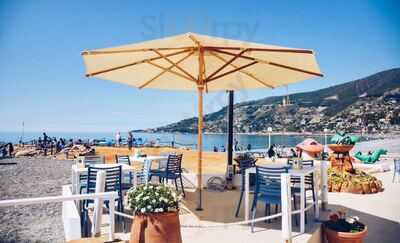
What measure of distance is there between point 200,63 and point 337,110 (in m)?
75.1

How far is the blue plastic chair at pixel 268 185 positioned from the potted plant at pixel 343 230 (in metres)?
0.73

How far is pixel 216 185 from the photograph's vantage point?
7.00 meters

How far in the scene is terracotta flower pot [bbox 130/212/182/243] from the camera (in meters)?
2.64

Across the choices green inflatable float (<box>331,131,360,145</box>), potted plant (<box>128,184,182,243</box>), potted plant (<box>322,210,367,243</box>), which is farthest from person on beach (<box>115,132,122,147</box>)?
potted plant (<box>128,184,182,243</box>)

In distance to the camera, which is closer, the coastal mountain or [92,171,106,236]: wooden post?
[92,171,106,236]: wooden post

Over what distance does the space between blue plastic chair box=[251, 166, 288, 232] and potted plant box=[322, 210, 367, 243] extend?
→ 2.39 ft

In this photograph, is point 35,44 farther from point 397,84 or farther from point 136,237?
point 397,84

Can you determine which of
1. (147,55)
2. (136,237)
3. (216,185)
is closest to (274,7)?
(216,185)

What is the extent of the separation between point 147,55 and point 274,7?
7.71 meters

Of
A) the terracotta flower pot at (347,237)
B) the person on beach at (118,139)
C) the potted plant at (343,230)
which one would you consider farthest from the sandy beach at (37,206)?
the person on beach at (118,139)

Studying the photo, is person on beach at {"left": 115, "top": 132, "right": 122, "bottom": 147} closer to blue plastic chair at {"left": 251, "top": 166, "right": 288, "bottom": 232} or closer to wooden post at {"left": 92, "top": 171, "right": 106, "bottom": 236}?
blue plastic chair at {"left": 251, "top": 166, "right": 288, "bottom": 232}

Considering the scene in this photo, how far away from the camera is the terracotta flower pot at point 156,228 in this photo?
2643mm

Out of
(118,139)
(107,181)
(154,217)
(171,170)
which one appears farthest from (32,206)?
(118,139)

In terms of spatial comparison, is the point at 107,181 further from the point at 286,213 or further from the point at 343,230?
the point at 343,230
